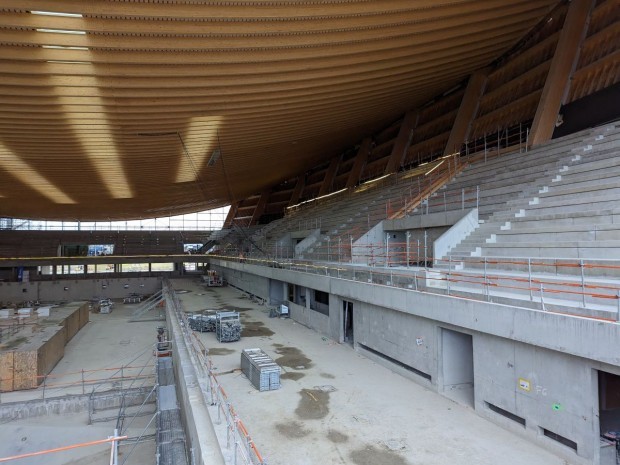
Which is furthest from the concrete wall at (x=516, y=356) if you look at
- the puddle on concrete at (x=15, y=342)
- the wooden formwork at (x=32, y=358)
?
the puddle on concrete at (x=15, y=342)

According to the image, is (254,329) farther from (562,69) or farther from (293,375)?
(562,69)

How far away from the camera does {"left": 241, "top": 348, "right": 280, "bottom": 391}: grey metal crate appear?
32.6ft

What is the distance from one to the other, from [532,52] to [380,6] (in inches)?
465

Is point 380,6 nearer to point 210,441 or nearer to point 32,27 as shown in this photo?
point 32,27

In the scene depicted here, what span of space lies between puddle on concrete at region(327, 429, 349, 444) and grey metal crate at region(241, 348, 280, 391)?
8.38 ft

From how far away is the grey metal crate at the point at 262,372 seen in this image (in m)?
9.92

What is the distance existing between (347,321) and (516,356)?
7618 millimetres

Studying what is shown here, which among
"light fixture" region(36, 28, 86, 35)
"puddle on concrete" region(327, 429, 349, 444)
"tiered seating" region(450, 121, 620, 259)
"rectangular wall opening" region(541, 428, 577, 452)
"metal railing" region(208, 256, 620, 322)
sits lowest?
"puddle on concrete" region(327, 429, 349, 444)

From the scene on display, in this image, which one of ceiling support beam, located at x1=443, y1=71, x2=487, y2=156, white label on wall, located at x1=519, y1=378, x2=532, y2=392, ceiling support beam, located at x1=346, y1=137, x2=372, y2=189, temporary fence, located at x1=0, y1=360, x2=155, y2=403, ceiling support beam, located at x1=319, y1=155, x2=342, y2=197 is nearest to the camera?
white label on wall, located at x1=519, y1=378, x2=532, y2=392

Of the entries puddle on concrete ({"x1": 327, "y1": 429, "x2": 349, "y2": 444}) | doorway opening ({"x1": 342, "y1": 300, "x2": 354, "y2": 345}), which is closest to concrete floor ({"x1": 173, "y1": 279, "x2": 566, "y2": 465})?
puddle on concrete ({"x1": 327, "y1": 429, "x2": 349, "y2": 444})

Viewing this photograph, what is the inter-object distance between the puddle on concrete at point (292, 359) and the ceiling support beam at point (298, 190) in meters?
30.1

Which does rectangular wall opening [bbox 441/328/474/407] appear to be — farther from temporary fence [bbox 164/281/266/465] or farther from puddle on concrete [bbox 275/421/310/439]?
temporary fence [bbox 164/281/266/465]

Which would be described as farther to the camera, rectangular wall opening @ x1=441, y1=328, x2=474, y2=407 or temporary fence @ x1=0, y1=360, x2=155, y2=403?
temporary fence @ x1=0, y1=360, x2=155, y2=403

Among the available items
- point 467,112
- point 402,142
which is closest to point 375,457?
point 467,112
